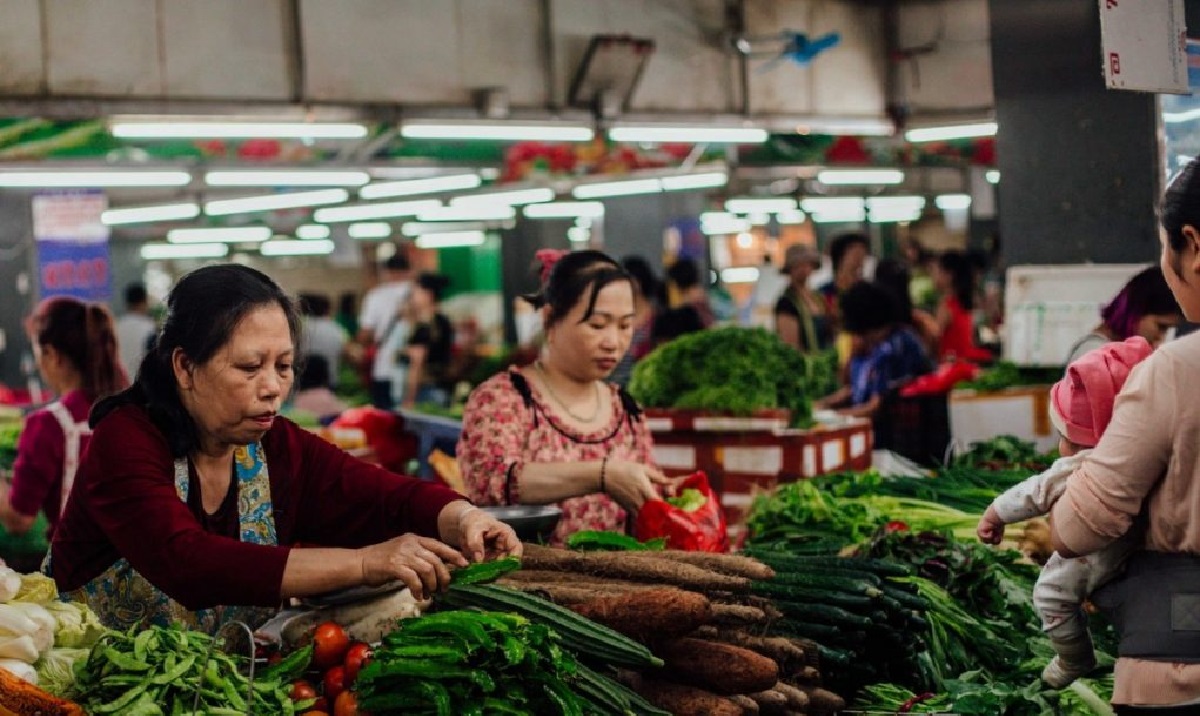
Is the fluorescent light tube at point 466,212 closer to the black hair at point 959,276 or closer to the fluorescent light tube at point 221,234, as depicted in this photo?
the fluorescent light tube at point 221,234

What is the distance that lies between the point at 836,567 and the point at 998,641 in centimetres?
77

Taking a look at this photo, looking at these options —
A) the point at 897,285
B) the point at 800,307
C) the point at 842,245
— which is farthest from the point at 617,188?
the point at 897,285

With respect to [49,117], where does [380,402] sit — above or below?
below

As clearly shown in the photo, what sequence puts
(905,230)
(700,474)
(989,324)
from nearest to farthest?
(700,474)
(989,324)
(905,230)

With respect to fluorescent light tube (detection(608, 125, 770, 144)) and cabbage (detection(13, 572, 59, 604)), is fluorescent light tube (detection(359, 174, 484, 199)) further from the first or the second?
cabbage (detection(13, 572, 59, 604))

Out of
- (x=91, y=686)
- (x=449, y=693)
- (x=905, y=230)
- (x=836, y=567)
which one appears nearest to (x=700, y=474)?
(x=836, y=567)

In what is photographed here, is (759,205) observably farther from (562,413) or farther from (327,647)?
(327,647)

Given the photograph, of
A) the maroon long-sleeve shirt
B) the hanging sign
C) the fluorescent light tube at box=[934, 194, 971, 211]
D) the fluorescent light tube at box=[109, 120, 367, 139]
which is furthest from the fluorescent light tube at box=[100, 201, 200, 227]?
the maroon long-sleeve shirt

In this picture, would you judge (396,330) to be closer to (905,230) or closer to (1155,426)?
(1155,426)

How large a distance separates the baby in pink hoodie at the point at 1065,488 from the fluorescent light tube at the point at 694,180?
12554mm

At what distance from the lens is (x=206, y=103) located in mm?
10117

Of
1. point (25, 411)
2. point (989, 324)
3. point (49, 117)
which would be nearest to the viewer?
point (49, 117)

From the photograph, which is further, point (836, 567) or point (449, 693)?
point (836, 567)

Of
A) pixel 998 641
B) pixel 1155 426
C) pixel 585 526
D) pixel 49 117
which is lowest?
pixel 998 641
